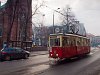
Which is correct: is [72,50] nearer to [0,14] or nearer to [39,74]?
[39,74]

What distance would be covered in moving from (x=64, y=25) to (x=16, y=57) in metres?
45.1

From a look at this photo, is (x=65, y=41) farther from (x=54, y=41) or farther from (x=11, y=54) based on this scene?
(x=11, y=54)

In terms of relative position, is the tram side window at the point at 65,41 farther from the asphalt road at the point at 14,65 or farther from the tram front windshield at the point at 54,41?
the asphalt road at the point at 14,65

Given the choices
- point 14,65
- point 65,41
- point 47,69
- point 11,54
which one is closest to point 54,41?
point 65,41

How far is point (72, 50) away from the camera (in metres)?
30.5

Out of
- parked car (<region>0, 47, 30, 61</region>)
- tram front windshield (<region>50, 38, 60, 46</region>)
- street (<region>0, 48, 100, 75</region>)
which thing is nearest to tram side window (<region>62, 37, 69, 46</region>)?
tram front windshield (<region>50, 38, 60, 46</region>)

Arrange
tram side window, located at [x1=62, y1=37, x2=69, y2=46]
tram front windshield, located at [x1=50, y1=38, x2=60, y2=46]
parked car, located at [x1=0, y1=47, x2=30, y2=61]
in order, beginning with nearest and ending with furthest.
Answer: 1. tram front windshield, located at [x1=50, y1=38, x2=60, y2=46]
2. tram side window, located at [x1=62, y1=37, x2=69, y2=46]
3. parked car, located at [x1=0, y1=47, x2=30, y2=61]

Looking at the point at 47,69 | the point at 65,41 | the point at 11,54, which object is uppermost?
the point at 65,41

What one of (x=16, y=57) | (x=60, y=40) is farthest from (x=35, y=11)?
(x=60, y=40)

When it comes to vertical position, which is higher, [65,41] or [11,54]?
[65,41]

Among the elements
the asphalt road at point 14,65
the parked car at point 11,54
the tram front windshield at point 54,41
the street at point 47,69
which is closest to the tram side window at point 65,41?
the tram front windshield at point 54,41

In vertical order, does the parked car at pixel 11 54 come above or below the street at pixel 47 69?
above

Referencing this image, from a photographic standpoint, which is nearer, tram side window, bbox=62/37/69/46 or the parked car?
tram side window, bbox=62/37/69/46

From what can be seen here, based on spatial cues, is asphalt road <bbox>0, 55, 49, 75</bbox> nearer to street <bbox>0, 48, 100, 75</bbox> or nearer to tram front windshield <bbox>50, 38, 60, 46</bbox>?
street <bbox>0, 48, 100, 75</bbox>
